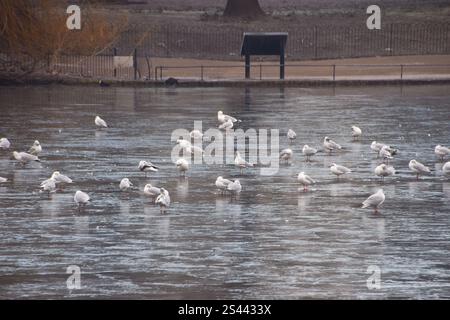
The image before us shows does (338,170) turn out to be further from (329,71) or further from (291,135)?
(329,71)

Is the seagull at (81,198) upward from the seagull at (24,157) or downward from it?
downward

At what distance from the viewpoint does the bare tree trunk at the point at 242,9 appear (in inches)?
2719

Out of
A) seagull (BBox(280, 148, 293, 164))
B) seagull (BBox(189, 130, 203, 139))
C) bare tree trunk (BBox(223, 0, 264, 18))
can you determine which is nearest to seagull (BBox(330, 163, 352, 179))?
seagull (BBox(280, 148, 293, 164))

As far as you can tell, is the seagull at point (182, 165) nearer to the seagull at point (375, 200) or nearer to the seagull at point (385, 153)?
the seagull at point (385, 153)

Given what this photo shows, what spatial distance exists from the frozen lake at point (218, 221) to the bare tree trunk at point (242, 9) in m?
32.6

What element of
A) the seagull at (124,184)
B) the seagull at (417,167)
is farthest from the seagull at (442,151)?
the seagull at (124,184)

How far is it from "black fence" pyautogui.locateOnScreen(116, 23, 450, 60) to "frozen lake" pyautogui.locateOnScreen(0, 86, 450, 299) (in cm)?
2032

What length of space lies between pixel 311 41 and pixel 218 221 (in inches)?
1552

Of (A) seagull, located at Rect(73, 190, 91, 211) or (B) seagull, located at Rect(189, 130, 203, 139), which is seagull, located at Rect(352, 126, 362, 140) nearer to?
(B) seagull, located at Rect(189, 130, 203, 139)

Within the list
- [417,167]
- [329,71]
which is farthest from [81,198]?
[329,71]

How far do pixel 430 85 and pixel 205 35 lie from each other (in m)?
15.4

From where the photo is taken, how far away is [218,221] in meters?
21.3

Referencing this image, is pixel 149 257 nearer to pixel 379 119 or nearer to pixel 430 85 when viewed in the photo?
pixel 379 119
